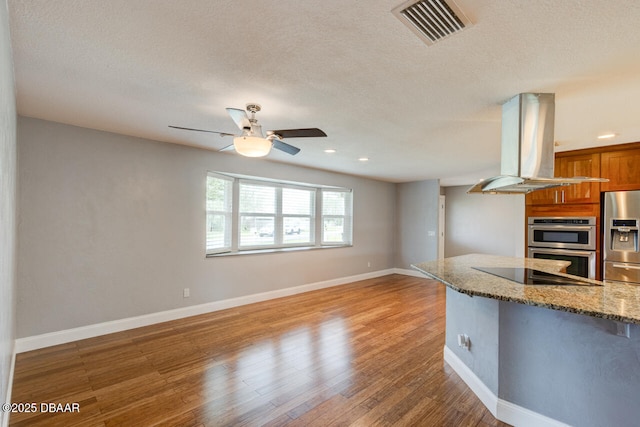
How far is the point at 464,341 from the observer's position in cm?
251

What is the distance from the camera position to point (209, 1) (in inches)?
52.6

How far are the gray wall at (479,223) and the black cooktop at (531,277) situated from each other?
5190mm

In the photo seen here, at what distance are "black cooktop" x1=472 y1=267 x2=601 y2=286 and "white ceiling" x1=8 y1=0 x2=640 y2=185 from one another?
139 cm

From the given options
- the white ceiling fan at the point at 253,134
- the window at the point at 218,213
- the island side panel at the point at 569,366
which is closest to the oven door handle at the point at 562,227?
the island side panel at the point at 569,366

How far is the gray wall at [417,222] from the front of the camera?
670cm

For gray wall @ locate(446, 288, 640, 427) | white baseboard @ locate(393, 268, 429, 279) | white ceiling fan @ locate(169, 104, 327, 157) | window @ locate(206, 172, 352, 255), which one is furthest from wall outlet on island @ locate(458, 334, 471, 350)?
white baseboard @ locate(393, 268, 429, 279)

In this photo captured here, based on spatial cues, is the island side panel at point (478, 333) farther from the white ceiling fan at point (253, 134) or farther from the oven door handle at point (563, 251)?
the oven door handle at point (563, 251)

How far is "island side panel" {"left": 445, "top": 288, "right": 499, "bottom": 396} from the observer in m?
2.12

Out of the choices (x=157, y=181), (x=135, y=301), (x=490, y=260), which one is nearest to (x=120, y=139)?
(x=157, y=181)

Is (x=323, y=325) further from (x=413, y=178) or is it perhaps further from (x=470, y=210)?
(x=470, y=210)

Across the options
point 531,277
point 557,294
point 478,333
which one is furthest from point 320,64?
point 478,333

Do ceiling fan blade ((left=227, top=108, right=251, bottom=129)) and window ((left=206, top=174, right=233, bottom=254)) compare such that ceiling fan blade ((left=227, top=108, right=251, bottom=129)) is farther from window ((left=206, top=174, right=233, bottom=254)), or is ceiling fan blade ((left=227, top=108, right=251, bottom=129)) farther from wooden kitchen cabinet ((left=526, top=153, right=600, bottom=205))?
wooden kitchen cabinet ((left=526, top=153, right=600, bottom=205))

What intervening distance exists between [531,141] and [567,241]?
8.09 ft

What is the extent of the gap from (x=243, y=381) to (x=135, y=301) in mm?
2012
